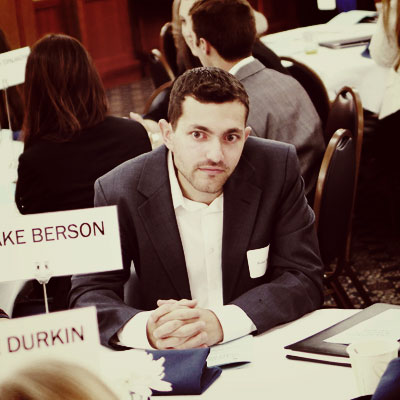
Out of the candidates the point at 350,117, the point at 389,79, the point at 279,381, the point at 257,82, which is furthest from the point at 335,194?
the point at 389,79

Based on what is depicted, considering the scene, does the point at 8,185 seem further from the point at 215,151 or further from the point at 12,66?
the point at 215,151

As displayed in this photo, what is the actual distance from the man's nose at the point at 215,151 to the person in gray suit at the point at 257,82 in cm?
112

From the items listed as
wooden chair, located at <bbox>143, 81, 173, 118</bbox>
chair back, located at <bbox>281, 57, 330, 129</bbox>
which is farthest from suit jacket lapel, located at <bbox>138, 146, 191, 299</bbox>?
wooden chair, located at <bbox>143, 81, 173, 118</bbox>

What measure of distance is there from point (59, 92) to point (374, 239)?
2360mm

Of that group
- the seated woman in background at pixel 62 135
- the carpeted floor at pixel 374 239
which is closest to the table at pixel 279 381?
the seated woman in background at pixel 62 135

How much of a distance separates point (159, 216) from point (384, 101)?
2527 mm

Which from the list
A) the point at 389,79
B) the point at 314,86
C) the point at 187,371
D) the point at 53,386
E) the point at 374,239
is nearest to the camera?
the point at 53,386

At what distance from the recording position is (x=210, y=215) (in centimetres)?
229

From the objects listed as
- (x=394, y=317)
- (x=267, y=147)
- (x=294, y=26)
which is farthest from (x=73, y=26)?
(x=394, y=317)

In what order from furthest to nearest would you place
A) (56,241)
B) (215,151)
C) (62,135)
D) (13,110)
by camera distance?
(13,110)
(62,135)
(215,151)
(56,241)

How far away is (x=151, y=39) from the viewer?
362 inches

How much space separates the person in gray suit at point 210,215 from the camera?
2.16 m

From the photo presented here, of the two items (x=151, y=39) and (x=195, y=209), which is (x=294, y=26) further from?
(x=195, y=209)

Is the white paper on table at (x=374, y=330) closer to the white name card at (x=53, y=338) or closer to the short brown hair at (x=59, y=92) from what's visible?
the white name card at (x=53, y=338)
